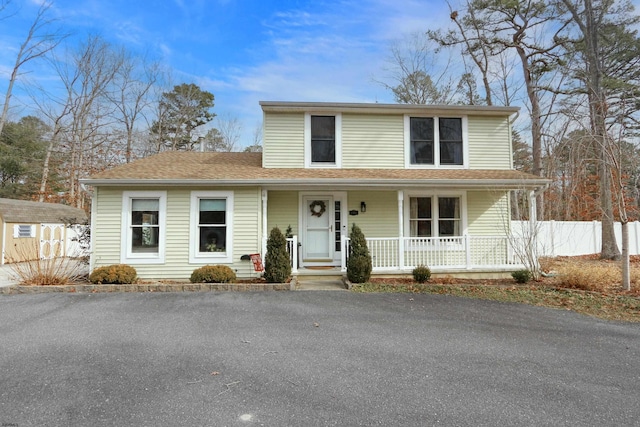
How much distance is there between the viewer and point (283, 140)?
1013 cm

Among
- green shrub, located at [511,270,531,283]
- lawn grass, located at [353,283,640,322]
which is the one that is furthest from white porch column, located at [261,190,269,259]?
green shrub, located at [511,270,531,283]

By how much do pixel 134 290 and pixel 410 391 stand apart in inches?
270

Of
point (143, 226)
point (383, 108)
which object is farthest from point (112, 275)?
point (383, 108)

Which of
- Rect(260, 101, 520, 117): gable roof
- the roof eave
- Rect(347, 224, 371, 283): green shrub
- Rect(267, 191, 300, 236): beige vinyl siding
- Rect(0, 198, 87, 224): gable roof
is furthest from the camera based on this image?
Rect(0, 198, 87, 224): gable roof

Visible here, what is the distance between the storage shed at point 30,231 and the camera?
12.7m

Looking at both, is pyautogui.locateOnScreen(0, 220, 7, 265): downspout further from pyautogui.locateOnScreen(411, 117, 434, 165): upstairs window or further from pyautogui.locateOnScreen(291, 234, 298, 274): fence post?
pyautogui.locateOnScreen(411, 117, 434, 165): upstairs window

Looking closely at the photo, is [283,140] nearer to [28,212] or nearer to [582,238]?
[28,212]

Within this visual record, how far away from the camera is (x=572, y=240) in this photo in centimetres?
1509

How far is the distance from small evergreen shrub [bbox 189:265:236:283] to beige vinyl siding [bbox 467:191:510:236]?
7098mm

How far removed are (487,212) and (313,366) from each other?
843 cm

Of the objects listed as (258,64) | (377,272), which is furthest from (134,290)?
(258,64)

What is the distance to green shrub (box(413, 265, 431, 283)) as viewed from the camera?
830 centimetres

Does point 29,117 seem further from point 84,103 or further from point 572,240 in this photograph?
point 572,240

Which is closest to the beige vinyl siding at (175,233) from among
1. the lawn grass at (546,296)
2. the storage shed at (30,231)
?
the lawn grass at (546,296)
